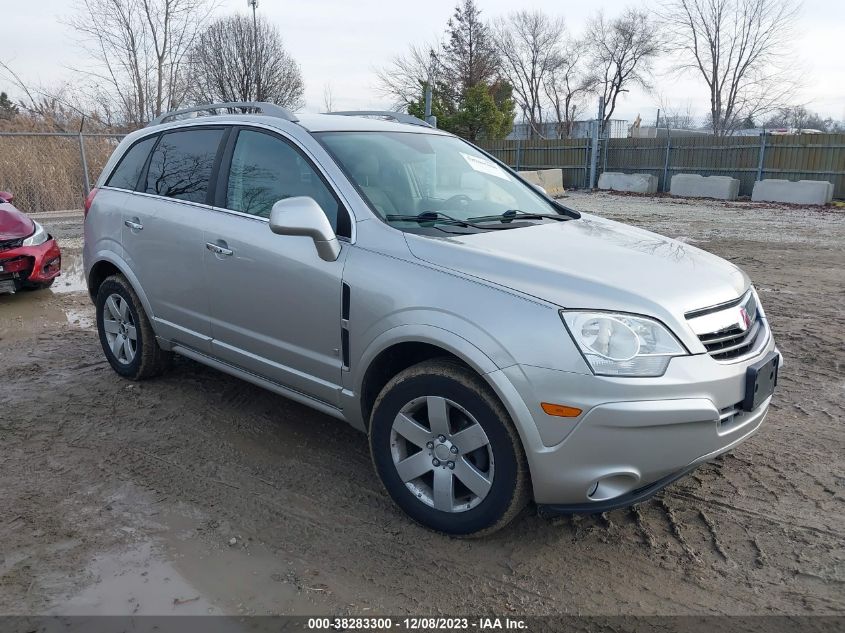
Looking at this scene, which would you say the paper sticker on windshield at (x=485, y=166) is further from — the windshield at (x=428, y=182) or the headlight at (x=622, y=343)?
the headlight at (x=622, y=343)

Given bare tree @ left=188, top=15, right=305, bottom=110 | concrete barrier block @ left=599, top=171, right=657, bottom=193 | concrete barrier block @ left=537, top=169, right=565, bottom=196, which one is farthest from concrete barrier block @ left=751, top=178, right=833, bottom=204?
bare tree @ left=188, top=15, right=305, bottom=110

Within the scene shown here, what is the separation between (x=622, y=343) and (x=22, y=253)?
Result: 7.11 meters

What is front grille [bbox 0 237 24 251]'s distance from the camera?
7211 millimetres

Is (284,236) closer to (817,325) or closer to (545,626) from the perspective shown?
(545,626)

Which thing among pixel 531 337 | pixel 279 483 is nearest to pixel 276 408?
pixel 279 483

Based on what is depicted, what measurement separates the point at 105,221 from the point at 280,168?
1822mm

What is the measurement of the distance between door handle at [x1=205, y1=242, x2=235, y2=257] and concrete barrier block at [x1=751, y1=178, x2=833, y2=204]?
65.1 ft

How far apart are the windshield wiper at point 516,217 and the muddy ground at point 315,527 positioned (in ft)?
4.97

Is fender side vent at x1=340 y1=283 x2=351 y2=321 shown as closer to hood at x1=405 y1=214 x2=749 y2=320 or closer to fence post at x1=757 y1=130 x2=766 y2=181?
hood at x1=405 y1=214 x2=749 y2=320

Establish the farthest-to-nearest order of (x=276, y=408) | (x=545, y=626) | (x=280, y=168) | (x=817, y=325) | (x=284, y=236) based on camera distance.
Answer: (x=817, y=325) < (x=276, y=408) < (x=280, y=168) < (x=284, y=236) < (x=545, y=626)

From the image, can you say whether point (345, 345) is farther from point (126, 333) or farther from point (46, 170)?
point (46, 170)

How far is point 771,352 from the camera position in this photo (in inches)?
119

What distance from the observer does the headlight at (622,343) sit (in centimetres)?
247

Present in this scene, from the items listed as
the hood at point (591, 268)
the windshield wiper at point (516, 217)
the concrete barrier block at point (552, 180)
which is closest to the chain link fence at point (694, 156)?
the concrete barrier block at point (552, 180)
